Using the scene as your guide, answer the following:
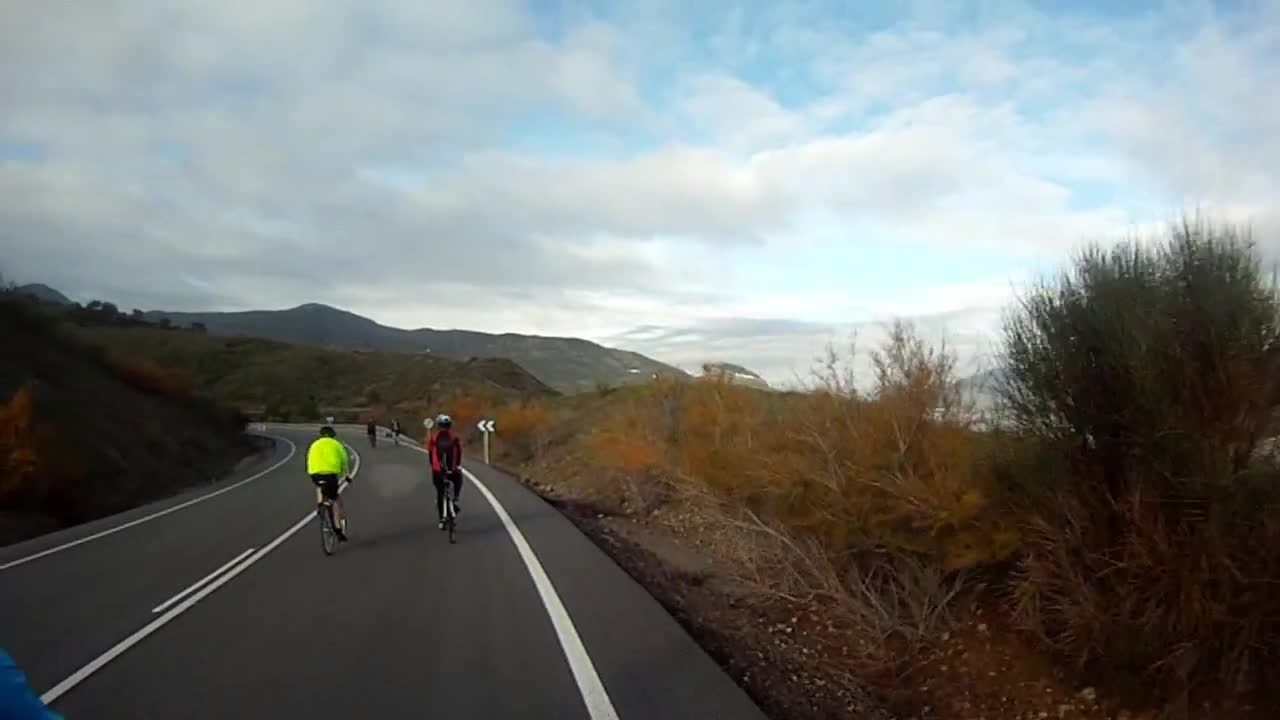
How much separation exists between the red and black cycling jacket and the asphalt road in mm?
1149

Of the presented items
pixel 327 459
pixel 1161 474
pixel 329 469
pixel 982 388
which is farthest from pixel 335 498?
pixel 1161 474

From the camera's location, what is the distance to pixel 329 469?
15031 millimetres

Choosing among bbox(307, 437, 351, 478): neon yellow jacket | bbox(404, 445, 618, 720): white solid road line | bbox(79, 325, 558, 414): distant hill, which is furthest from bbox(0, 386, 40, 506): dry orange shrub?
bbox(79, 325, 558, 414): distant hill

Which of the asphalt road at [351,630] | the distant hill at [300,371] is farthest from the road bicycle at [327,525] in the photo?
the distant hill at [300,371]

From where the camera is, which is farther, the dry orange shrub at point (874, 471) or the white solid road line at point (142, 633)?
the dry orange shrub at point (874, 471)

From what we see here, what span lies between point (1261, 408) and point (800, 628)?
6.26 metres

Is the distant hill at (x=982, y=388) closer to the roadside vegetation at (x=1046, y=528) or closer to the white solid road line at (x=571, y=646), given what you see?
the roadside vegetation at (x=1046, y=528)

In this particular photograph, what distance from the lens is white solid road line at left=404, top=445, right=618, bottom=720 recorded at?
653cm

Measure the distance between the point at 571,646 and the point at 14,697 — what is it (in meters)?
5.95

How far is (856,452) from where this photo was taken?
1396 centimetres

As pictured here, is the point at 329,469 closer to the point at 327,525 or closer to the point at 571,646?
the point at 327,525

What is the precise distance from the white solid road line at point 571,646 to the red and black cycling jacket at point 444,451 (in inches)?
70.4

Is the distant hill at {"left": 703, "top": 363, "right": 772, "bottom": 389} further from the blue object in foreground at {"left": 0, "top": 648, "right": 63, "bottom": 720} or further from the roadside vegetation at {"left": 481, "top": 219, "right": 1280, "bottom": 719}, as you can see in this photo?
the blue object in foreground at {"left": 0, "top": 648, "right": 63, "bottom": 720}

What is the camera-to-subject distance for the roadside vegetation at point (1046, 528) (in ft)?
30.4
